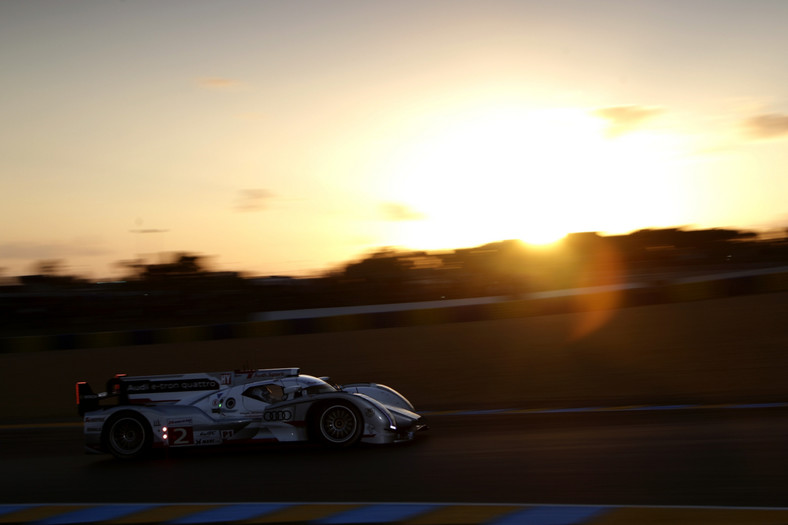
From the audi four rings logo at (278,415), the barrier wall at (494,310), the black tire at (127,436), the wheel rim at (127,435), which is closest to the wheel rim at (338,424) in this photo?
the audi four rings logo at (278,415)

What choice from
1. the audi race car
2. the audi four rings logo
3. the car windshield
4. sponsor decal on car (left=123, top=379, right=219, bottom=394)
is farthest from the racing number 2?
the car windshield

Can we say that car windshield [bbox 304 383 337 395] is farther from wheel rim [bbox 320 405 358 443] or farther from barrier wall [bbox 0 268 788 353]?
barrier wall [bbox 0 268 788 353]

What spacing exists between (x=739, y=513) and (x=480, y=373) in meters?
10.9

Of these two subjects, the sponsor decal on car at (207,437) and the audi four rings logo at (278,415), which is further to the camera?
the sponsor decal on car at (207,437)

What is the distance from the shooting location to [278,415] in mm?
8531

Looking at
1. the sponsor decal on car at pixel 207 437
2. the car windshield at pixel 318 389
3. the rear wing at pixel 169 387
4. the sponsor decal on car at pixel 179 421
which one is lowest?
the sponsor decal on car at pixel 207 437

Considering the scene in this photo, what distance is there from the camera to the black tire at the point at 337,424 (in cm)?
835

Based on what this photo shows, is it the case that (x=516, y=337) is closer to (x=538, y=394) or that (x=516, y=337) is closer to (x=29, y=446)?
(x=538, y=394)

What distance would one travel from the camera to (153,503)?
632 centimetres

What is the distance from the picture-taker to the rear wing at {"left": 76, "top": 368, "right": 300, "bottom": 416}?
29.7 ft

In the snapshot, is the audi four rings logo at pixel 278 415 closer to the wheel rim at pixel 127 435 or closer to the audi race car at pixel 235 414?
the audi race car at pixel 235 414

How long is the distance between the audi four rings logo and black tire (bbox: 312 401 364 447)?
28 cm

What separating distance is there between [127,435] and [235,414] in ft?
4.37

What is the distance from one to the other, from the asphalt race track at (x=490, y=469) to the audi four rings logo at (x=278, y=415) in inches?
15.3
